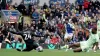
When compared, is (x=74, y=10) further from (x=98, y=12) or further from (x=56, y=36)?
(x=56, y=36)

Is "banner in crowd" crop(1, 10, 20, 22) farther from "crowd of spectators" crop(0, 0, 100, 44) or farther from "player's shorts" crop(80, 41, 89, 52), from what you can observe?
"player's shorts" crop(80, 41, 89, 52)

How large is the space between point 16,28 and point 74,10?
516cm

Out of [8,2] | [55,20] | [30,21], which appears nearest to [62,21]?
[55,20]

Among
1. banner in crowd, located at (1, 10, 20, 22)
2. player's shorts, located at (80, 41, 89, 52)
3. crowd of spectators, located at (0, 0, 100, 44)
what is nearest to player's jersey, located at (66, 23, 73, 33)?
crowd of spectators, located at (0, 0, 100, 44)

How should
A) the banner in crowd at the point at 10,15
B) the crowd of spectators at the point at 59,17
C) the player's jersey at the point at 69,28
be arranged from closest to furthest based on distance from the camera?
the player's jersey at the point at 69,28 < the crowd of spectators at the point at 59,17 < the banner in crowd at the point at 10,15

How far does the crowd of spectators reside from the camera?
27444mm

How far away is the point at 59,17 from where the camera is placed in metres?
30.0

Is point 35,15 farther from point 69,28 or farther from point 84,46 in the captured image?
point 84,46

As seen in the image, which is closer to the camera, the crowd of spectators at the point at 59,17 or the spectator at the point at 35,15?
the crowd of spectators at the point at 59,17

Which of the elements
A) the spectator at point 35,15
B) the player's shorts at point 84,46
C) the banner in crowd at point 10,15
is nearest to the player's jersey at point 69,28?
the spectator at point 35,15

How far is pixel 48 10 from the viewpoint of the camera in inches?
1200

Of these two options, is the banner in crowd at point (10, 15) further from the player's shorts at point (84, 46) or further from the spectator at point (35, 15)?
the player's shorts at point (84, 46)

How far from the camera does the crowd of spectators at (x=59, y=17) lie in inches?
1080

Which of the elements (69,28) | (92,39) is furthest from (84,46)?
(69,28)
